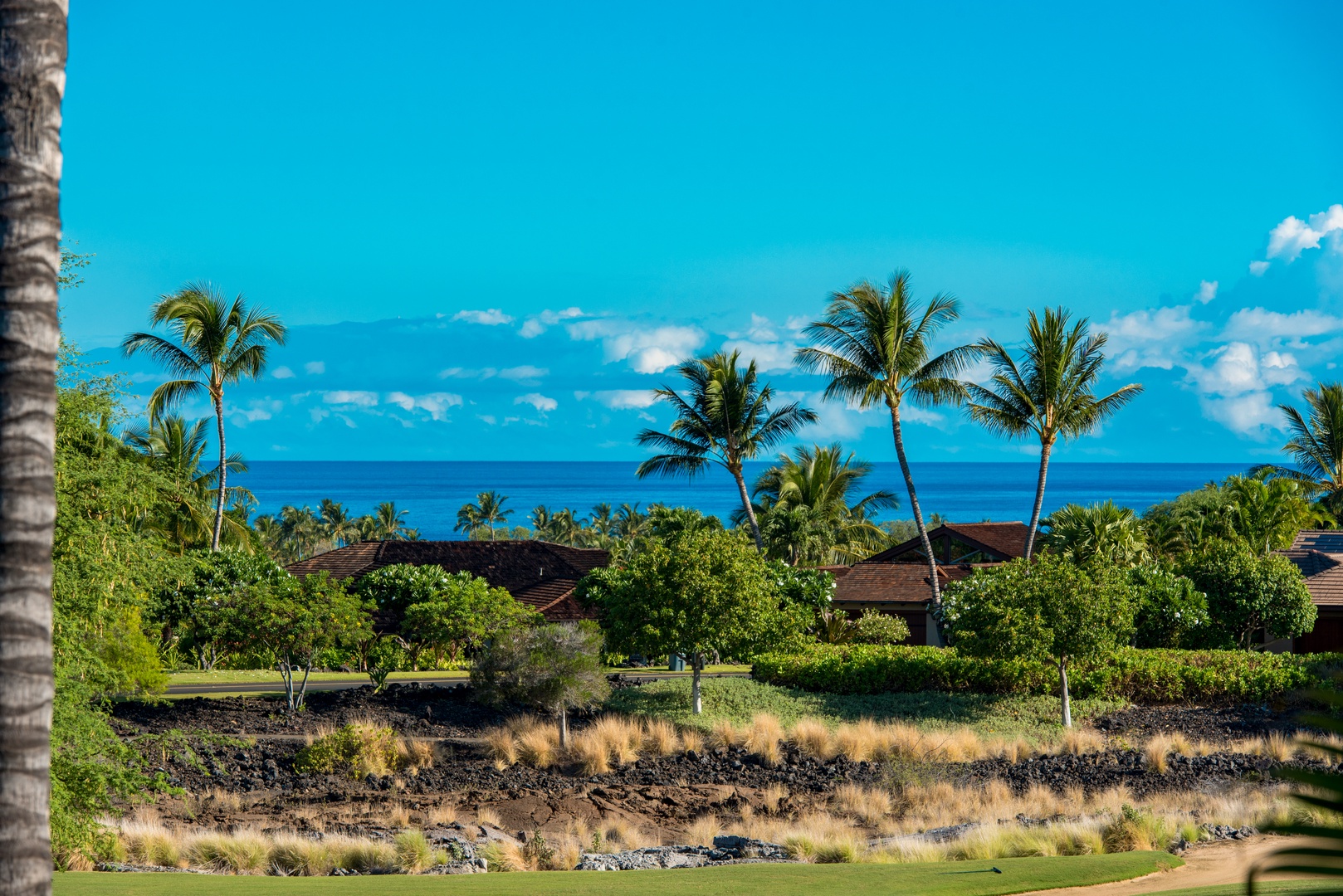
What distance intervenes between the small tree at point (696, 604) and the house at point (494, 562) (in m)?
18.4

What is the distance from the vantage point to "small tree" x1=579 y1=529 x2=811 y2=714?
91.2ft

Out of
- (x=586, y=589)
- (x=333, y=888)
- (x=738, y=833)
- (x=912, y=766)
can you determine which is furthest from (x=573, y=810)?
(x=586, y=589)

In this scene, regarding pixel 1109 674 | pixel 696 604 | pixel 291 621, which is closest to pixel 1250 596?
pixel 1109 674

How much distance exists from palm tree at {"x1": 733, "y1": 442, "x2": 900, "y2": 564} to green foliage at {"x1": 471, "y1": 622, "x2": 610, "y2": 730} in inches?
936

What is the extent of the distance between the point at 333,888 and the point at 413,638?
97.2ft

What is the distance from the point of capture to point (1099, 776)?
21.5 meters

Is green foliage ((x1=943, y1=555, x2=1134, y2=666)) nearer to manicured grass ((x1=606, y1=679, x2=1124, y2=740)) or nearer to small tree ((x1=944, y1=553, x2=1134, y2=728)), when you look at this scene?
small tree ((x1=944, y1=553, x2=1134, y2=728))

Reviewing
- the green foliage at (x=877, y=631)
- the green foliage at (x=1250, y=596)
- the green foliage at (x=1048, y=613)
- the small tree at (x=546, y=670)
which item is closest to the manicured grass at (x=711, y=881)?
the small tree at (x=546, y=670)

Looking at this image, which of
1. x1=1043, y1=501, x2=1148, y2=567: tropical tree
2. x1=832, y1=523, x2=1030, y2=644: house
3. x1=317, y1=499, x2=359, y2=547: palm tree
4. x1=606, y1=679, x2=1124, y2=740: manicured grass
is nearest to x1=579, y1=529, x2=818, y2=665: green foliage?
x1=606, y1=679, x2=1124, y2=740: manicured grass

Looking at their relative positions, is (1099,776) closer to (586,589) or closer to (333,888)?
(333,888)

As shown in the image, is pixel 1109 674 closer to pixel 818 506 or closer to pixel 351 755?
pixel 351 755

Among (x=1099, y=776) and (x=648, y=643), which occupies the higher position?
(x=648, y=643)

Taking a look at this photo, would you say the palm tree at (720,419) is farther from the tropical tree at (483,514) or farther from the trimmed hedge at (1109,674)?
the tropical tree at (483,514)

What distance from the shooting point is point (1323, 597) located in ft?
116
